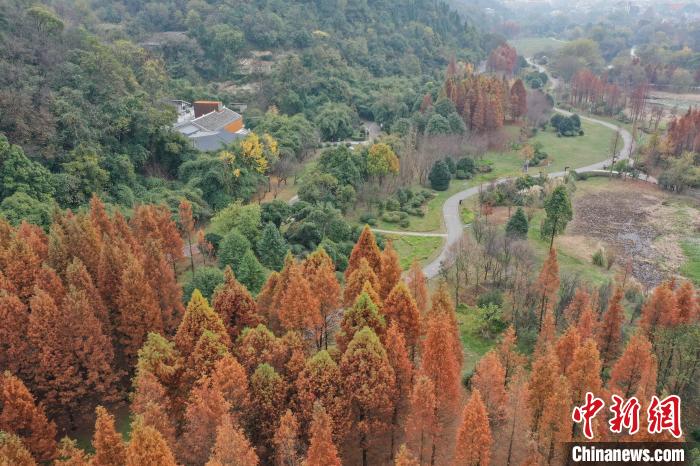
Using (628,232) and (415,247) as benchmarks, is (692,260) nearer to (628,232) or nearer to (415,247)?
(628,232)

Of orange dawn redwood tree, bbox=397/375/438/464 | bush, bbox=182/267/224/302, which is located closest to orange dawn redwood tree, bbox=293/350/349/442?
orange dawn redwood tree, bbox=397/375/438/464

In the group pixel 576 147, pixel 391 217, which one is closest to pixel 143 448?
pixel 391 217

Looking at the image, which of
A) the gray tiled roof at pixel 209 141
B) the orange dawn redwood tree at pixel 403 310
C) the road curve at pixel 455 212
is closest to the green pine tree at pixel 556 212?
the road curve at pixel 455 212

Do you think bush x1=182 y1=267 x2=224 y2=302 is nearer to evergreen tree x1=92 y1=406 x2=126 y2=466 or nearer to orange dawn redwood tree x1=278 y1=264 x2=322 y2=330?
orange dawn redwood tree x1=278 y1=264 x2=322 y2=330

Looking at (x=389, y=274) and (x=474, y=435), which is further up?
(x=389, y=274)

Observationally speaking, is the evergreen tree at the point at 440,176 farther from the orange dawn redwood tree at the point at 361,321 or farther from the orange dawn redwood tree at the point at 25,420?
the orange dawn redwood tree at the point at 25,420
